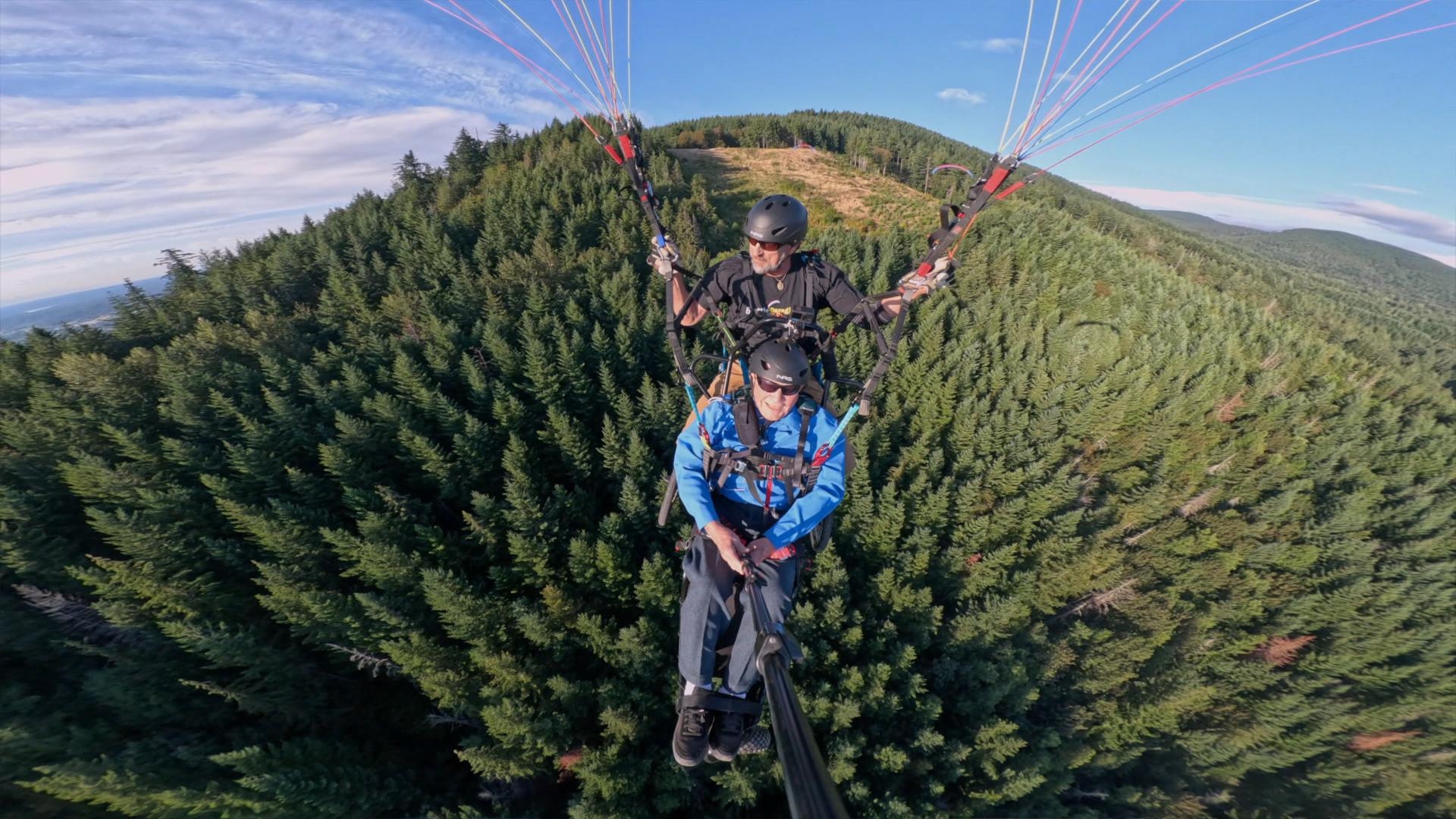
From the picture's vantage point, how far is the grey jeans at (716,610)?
444cm

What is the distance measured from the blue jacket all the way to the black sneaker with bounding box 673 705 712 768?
1794 millimetres

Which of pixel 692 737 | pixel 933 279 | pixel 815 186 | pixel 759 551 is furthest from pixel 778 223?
pixel 815 186

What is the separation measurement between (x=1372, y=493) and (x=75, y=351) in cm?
8200

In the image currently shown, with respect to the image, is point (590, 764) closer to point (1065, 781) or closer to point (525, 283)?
point (1065, 781)

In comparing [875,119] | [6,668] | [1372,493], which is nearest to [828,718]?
[6,668]

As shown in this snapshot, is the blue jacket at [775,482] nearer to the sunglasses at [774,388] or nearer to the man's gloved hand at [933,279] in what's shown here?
the sunglasses at [774,388]

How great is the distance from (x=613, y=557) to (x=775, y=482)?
47.7ft

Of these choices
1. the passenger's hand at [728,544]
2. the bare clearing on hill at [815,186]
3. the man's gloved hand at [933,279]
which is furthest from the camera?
the bare clearing on hill at [815,186]

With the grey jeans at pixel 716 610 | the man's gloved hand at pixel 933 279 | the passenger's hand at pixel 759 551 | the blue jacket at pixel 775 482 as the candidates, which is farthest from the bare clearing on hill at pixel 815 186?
the passenger's hand at pixel 759 551

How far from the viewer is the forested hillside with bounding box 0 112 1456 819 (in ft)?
50.1

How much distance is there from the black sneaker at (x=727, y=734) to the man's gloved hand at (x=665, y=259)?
4.47 metres

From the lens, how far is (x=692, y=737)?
456 centimetres

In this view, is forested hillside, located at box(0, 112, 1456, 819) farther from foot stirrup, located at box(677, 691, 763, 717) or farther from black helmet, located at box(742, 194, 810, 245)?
black helmet, located at box(742, 194, 810, 245)

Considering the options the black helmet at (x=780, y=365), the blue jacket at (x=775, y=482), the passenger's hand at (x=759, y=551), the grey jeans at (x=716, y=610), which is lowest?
the grey jeans at (x=716, y=610)
